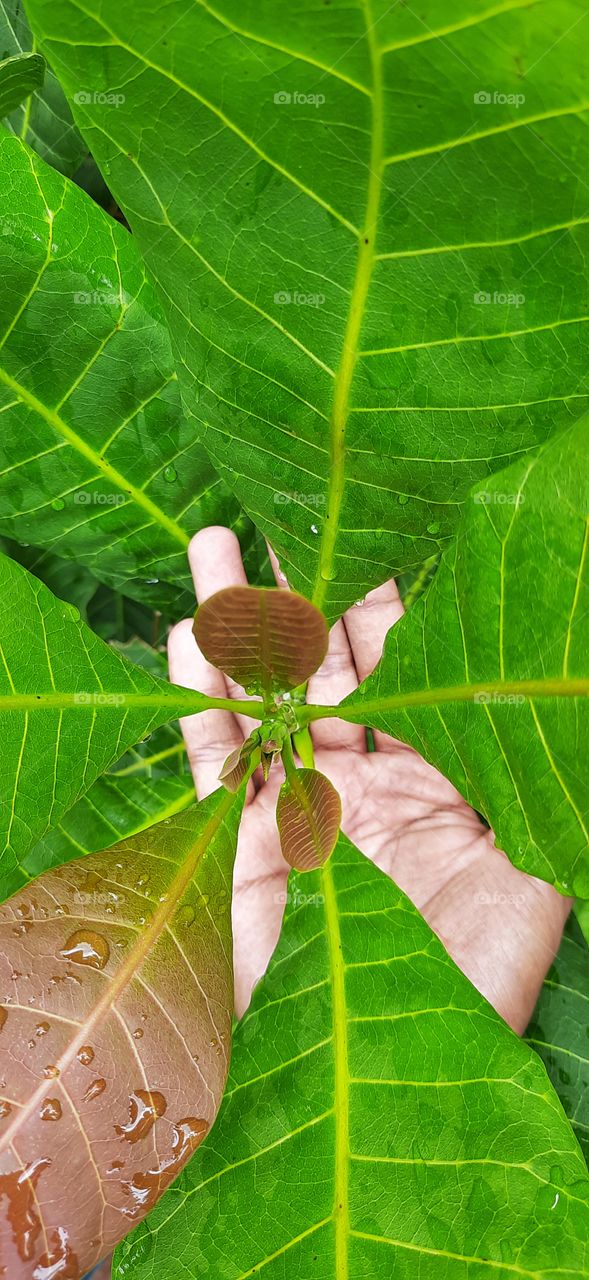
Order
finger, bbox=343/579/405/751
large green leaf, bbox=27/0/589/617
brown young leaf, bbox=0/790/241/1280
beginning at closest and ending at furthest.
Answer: large green leaf, bbox=27/0/589/617
brown young leaf, bbox=0/790/241/1280
finger, bbox=343/579/405/751

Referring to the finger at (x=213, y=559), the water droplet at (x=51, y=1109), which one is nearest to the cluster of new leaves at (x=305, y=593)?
the water droplet at (x=51, y=1109)

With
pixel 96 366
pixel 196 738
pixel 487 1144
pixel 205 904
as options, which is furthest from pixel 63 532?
pixel 487 1144

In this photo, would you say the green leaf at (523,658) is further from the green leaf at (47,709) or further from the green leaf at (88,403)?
the green leaf at (88,403)

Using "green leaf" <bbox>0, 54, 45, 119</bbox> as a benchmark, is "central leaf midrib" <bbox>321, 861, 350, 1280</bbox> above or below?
below

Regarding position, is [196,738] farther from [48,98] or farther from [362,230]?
[48,98]
